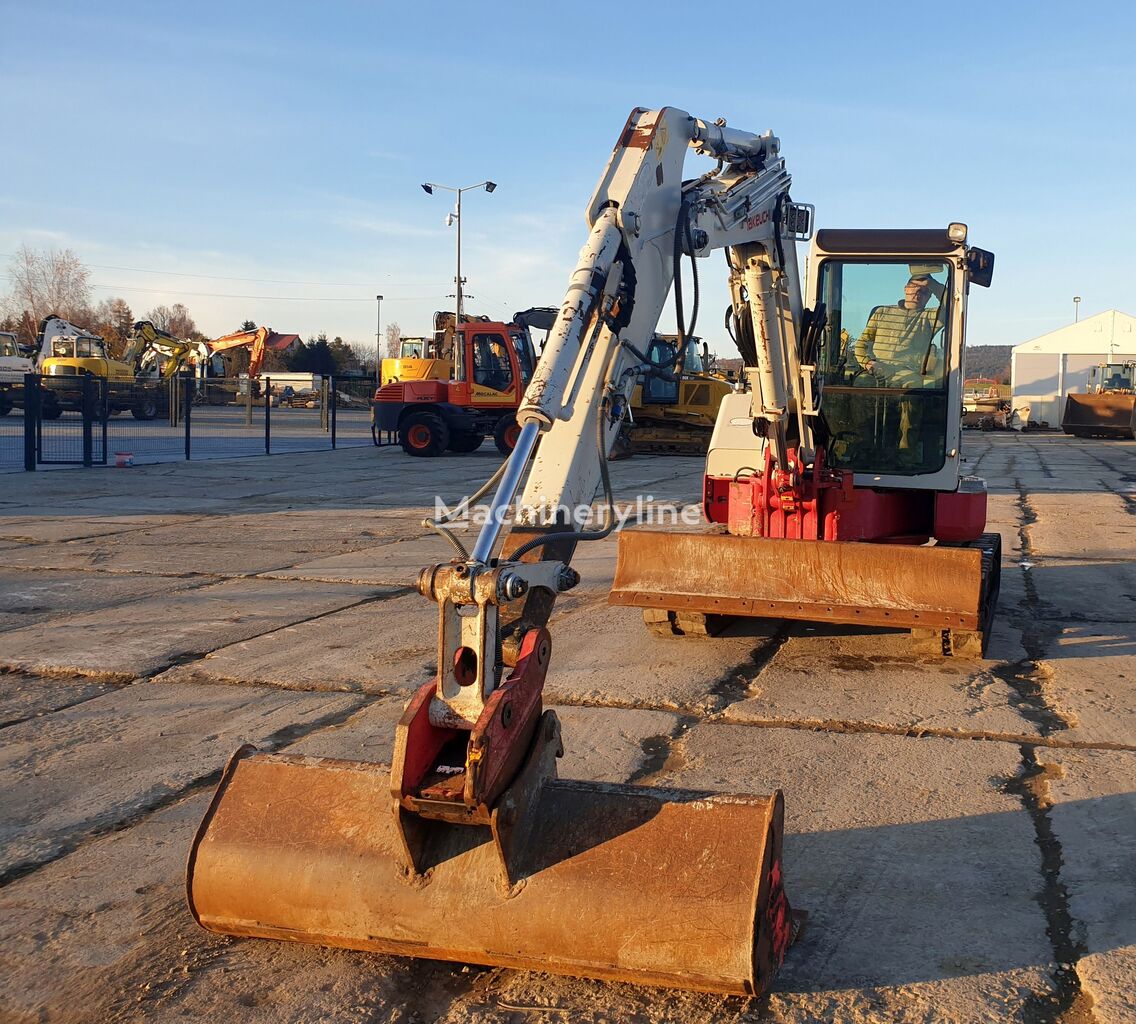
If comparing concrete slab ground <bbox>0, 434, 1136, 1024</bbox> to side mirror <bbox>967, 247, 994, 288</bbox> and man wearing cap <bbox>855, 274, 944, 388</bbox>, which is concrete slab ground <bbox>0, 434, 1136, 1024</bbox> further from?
side mirror <bbox>967, 247, 994, 288</bbox>

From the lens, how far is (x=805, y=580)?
688 centimetres

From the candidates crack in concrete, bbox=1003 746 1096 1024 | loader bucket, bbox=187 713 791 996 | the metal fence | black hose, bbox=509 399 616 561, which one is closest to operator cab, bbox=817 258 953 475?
crack in concrete, bbox=1003 746 1096 1024

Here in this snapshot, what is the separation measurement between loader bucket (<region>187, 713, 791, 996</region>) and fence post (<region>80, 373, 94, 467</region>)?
18.4m

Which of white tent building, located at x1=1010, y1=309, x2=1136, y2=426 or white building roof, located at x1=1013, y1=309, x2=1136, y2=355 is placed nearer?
white tent building, located at x1=1010, y1=309, x2=1136, y2=426

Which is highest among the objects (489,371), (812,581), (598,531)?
(489,371)

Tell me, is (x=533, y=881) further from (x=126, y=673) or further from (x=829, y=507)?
(x=829, y=507)

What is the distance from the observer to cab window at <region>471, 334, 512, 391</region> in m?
25.5

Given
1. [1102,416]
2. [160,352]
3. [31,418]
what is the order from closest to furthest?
1. [31,418]
2. [1102,416]
3. [160,352]

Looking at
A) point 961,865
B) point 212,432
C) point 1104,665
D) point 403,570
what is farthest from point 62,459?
point 961,865

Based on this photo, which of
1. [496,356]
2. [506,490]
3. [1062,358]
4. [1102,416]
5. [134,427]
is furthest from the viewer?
[1062,358]

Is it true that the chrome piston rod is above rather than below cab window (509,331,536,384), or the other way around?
below

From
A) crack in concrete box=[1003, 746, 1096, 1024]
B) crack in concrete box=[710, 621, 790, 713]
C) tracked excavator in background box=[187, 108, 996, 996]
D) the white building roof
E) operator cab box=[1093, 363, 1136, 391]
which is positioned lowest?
crack in concrete box=[1003, 746, 1096, 1024]

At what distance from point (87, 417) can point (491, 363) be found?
8.47 m

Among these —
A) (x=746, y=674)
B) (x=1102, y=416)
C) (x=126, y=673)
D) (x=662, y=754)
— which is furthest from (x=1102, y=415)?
(x=126, y=673)
